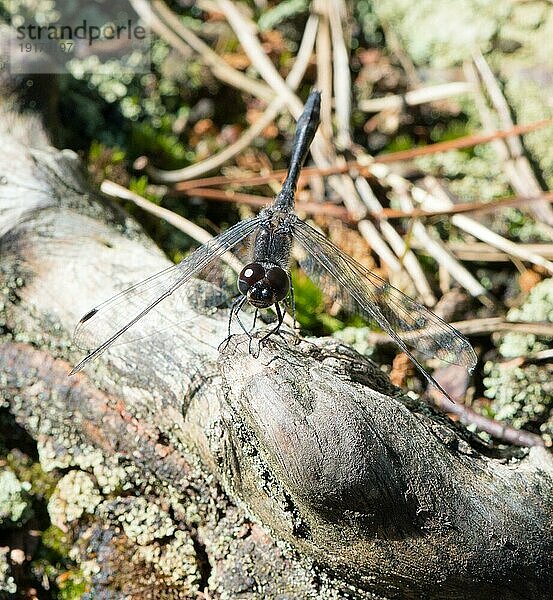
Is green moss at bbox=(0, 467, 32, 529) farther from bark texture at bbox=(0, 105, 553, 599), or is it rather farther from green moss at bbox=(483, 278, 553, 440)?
green moss at bbox=(483, 278, 553, 440)

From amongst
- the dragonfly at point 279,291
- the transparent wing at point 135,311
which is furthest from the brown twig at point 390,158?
the transparent wing at point 135,311

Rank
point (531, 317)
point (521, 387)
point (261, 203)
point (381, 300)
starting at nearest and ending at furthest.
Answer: point (381, 300)
point (521, 387)
point (531, 317)
point (261, 203)

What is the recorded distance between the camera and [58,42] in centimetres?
457

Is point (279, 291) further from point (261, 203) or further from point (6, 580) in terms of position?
point (261, 203)

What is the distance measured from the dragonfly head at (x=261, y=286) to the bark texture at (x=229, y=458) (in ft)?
0.63

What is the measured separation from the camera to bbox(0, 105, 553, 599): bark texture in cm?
225

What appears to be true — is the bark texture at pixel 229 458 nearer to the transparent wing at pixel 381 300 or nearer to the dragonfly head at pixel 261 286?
the dragonfly head at pixel 261 286

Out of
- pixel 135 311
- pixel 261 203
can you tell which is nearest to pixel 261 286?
pixel 135 311

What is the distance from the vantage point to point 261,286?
2.61m

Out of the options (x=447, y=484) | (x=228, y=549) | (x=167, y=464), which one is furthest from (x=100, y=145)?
(x=447, y=484)

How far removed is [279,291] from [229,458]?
2.02 feet

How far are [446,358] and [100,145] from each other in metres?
2.37

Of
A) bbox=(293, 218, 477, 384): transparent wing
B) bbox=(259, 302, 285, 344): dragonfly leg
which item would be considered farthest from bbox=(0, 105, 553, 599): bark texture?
bbox=(293, 218, 477, 384): transparent wing

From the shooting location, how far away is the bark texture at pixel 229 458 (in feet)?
7.39
